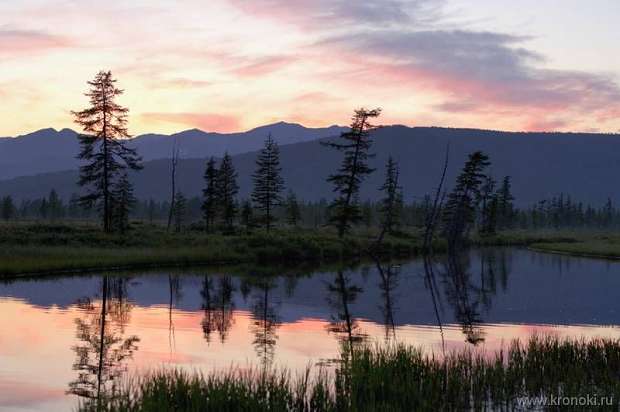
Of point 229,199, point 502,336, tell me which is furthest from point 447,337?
point 229,199

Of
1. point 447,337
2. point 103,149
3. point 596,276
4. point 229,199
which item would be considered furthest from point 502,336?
point 229,199

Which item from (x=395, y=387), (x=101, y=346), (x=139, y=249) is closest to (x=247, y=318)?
(x=101, y=346)

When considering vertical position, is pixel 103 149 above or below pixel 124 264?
above

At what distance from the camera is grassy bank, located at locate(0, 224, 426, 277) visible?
45344mm

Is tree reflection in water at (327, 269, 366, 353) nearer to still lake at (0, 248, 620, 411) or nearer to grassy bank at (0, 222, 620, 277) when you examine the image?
still lake at (0, 248, 620, 411)

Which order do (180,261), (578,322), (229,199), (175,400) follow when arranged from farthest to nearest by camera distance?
(229,199) < (180,261) < (578,322) < (175,400)

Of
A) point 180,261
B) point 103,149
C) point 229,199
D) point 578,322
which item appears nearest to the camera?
point 578,322

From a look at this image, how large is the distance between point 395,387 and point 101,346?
448 inches

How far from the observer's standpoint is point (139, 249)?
5562cm

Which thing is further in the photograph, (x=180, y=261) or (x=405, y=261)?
(x=405, y=261)

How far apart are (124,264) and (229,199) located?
4113 centimetres

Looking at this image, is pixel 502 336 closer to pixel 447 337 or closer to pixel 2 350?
pixel 447 337

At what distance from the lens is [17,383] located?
1656cm

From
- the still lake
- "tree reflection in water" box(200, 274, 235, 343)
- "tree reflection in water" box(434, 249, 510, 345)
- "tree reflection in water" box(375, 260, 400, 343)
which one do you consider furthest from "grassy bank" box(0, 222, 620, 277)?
"tree reflection in water" box(434, 249, 510, 345)
